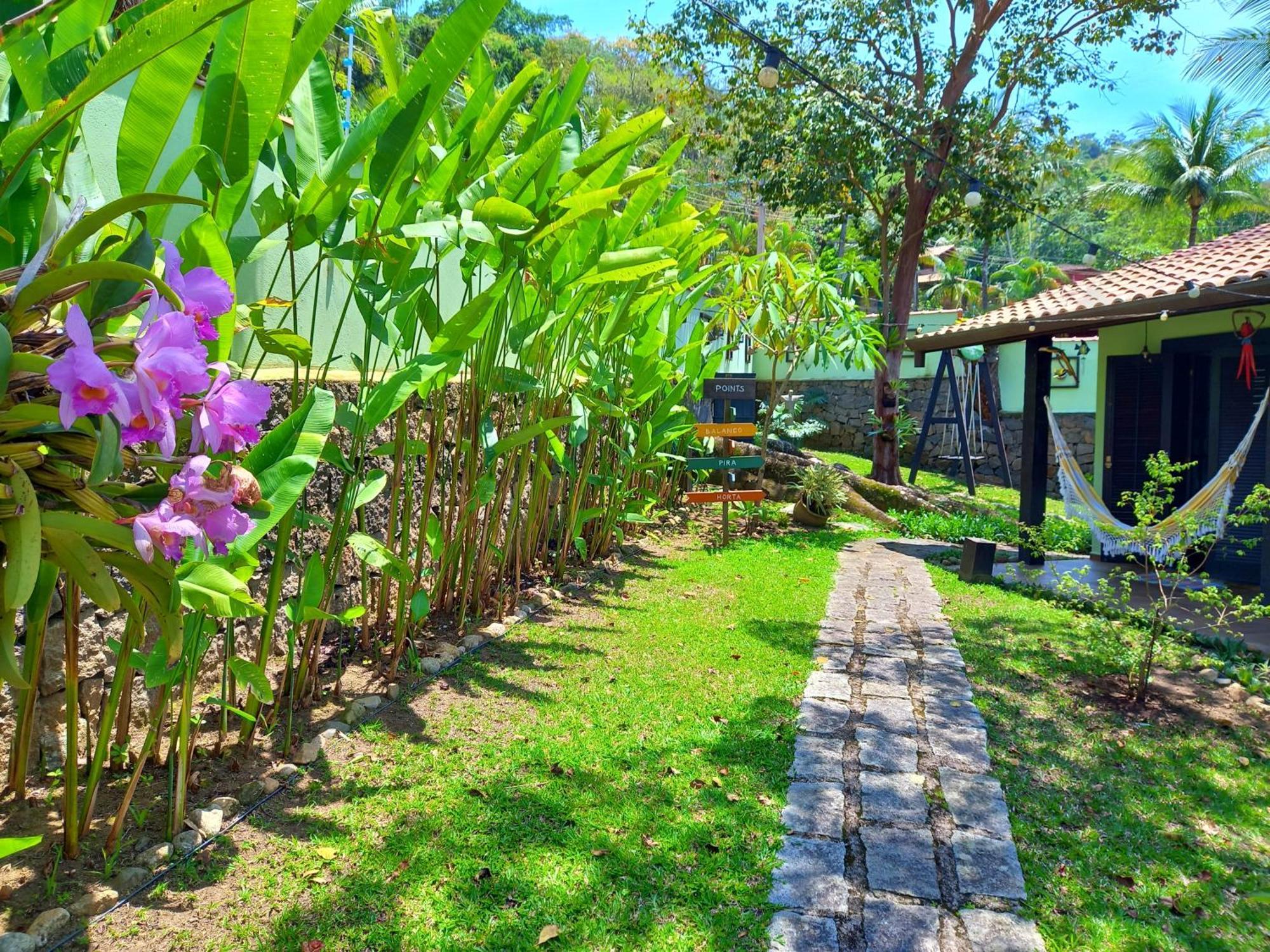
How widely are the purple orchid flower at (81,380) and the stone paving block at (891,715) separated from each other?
3.03 metres

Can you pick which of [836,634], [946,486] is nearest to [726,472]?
[836,634]

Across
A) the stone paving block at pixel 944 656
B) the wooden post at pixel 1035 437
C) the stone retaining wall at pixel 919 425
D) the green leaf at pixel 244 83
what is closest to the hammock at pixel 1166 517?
the wooden post at pixel 1035 437

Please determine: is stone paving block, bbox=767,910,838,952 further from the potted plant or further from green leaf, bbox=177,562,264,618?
the potted plant

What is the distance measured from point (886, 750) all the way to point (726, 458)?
14.1ft

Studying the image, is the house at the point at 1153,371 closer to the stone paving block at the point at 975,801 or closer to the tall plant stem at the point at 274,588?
the stone paving block at the point at 975,801

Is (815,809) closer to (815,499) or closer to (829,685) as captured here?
(829,685)

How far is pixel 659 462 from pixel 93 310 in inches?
182

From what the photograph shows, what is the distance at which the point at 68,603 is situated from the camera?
6.10 ft


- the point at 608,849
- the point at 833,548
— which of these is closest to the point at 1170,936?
the point at 608,849

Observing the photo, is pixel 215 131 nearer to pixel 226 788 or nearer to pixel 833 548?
pixel 226 788

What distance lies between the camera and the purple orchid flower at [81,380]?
851 mm

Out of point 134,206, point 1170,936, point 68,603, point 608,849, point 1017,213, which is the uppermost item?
point 1017,213

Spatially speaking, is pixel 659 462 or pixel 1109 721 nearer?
pixel 1109 721

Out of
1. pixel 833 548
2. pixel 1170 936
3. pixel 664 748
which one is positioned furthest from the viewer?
pixel 833 548
